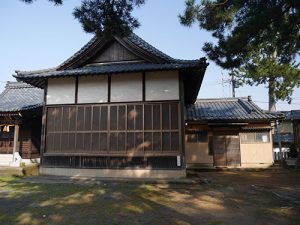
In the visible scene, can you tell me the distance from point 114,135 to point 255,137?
10562mm

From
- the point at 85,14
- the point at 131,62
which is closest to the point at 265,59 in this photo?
the point at 131,62

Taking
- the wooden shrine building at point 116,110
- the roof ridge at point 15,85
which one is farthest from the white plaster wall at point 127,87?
the roof ridge at point 15,85

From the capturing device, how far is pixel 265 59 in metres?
22.9

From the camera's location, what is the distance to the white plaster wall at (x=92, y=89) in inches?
522

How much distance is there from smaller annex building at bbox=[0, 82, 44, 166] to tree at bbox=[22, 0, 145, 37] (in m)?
9.68

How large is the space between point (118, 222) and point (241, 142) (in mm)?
14030

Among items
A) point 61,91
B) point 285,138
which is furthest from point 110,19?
point 285,138

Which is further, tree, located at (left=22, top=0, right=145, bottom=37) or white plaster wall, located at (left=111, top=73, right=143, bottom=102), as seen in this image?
white plaster wall, located at (left=111, top=73, right=143, bottom=102)

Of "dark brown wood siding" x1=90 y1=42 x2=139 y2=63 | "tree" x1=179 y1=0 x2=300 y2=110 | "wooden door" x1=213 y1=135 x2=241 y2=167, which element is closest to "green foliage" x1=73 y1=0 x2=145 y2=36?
"tree" x1=179 y1=0 x2=300 y2=110

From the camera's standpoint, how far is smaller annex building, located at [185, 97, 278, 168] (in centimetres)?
1816

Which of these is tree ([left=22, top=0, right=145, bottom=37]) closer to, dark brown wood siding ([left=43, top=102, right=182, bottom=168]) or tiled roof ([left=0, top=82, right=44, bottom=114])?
dark brown wood siding ([left=43, top=102, right=182, bottom=168])

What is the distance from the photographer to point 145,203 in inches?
324

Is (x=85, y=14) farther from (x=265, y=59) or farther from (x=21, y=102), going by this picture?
(x=265, y=59)

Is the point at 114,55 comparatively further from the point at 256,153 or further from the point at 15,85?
the point at 15,85
